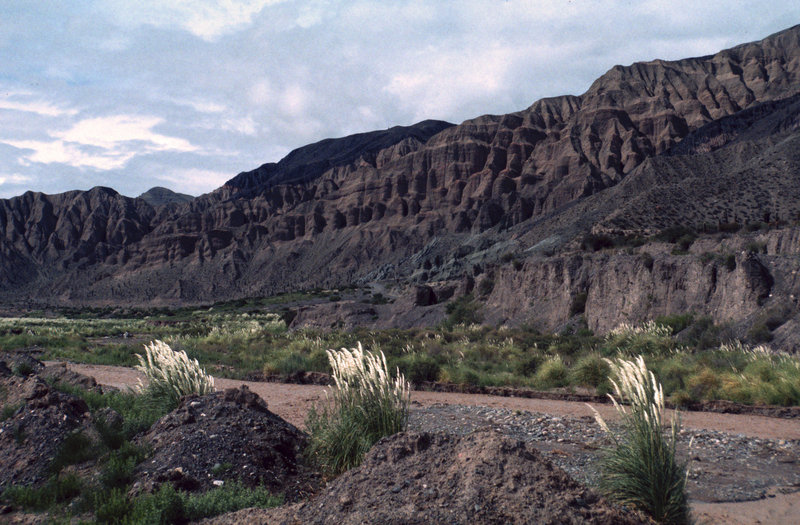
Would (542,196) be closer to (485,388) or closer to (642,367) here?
(485,388)

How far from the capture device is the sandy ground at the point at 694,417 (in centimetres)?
626

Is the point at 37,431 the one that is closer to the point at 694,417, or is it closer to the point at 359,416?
the point at 359,416

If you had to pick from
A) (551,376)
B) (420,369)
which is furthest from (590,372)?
(420,369)

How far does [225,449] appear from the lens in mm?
7684

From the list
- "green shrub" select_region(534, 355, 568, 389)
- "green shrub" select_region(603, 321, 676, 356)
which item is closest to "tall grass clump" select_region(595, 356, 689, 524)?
"green shrub" select_region(534, 355, 568, 389)

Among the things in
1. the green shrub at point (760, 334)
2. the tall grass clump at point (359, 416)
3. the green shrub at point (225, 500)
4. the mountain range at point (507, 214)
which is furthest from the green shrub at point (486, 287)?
the green shrub at point (225, 500)

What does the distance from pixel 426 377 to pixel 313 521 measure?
14289 millimetres

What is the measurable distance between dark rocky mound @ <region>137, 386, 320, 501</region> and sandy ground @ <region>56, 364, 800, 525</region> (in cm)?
249

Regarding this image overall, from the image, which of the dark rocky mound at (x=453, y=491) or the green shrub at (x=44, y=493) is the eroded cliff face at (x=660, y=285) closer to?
the dark rocky mound at (x=453, y=491)

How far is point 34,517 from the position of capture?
21.1 feet

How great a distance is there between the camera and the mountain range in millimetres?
39344

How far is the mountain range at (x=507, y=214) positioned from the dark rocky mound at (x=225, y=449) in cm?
2356

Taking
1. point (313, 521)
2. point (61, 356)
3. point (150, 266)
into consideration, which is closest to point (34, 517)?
point (313, 521)

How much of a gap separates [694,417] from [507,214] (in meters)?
102
